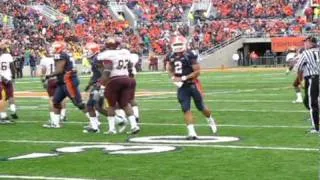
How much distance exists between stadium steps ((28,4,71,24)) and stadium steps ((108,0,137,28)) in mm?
3763

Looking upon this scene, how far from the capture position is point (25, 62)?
141ft

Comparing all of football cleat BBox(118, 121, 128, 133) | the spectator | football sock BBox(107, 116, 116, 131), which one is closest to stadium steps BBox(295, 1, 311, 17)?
the spectator

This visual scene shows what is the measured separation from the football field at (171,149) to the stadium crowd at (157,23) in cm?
2956

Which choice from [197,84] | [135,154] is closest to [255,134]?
[197,84]

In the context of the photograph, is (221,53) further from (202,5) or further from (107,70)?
(107,70)

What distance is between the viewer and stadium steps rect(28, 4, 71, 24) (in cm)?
4834

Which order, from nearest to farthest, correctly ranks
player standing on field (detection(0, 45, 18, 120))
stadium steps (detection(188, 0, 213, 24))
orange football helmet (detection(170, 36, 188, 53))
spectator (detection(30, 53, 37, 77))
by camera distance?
orange football helmet (detection(170, 36, 188, 53))
player standing on field (detection(0, 45, 18, 120))
spectator (detection(30, 53, 37, 77))
stadium steps (detection(188, 0, 213, 24))

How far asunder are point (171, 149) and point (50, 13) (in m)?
39.7

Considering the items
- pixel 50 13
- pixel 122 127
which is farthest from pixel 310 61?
pixel 50 13

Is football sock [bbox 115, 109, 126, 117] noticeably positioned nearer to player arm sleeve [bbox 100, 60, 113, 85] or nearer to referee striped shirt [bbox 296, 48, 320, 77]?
player arm sleeve [bbox 100, 60, 113, 85]

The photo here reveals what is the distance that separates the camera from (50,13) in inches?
1934

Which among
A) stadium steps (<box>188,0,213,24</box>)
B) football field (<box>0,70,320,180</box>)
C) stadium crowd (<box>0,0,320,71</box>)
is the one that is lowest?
football field (<box>0,70,320,180</box>)

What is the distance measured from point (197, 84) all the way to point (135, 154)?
230 centimetres

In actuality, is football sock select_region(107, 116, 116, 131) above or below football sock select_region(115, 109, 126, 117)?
below
